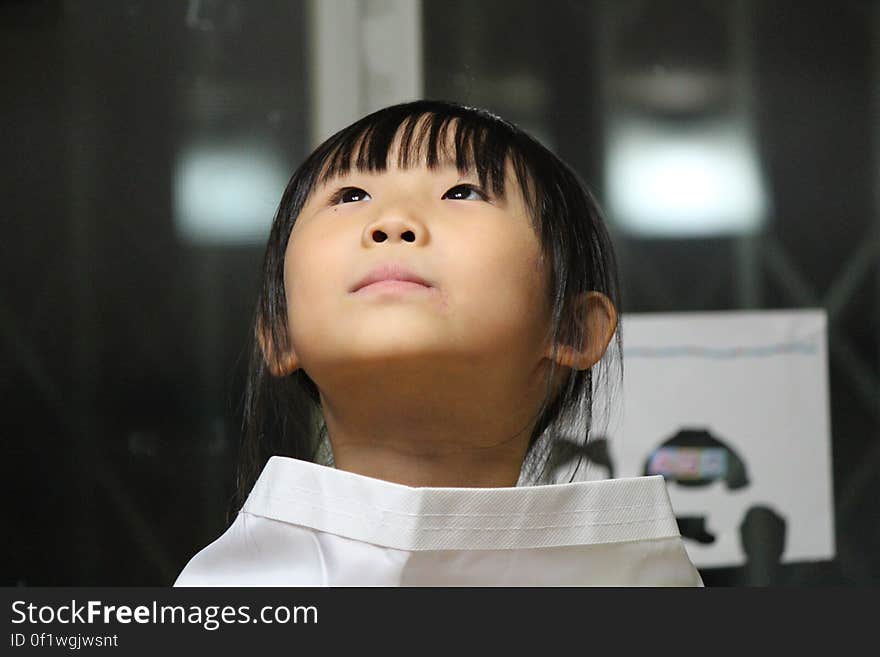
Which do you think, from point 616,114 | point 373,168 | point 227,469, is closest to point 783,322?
point 616,114

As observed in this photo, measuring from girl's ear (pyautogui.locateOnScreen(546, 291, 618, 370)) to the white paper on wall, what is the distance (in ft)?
1.63

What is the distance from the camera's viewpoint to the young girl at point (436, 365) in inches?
18.6

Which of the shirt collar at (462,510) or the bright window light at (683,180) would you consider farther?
the bright window light at (683,180)

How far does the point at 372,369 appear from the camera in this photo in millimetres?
505

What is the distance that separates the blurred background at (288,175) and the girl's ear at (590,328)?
509mm

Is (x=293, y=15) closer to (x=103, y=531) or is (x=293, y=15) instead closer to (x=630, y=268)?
(x=630, y=268)

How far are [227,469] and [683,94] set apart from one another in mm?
563

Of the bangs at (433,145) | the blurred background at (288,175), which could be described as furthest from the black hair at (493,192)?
the blurred background at (288,175)

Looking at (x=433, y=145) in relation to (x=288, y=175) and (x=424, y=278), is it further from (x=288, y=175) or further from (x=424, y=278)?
(x=288, y=175)

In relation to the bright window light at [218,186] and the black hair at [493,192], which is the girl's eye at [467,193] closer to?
the black hair at [493,192]

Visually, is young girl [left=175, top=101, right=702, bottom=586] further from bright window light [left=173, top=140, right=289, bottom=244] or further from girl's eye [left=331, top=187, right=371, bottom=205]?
bright window light [left=173, top=140, right=289, bottom=244]

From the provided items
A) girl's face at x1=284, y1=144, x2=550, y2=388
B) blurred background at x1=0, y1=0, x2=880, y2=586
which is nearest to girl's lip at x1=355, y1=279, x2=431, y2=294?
girl's face at x1=284, y1=144, x2=550, y2=388

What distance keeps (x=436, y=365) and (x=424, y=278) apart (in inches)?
1.5

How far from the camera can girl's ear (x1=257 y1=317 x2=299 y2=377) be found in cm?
58
